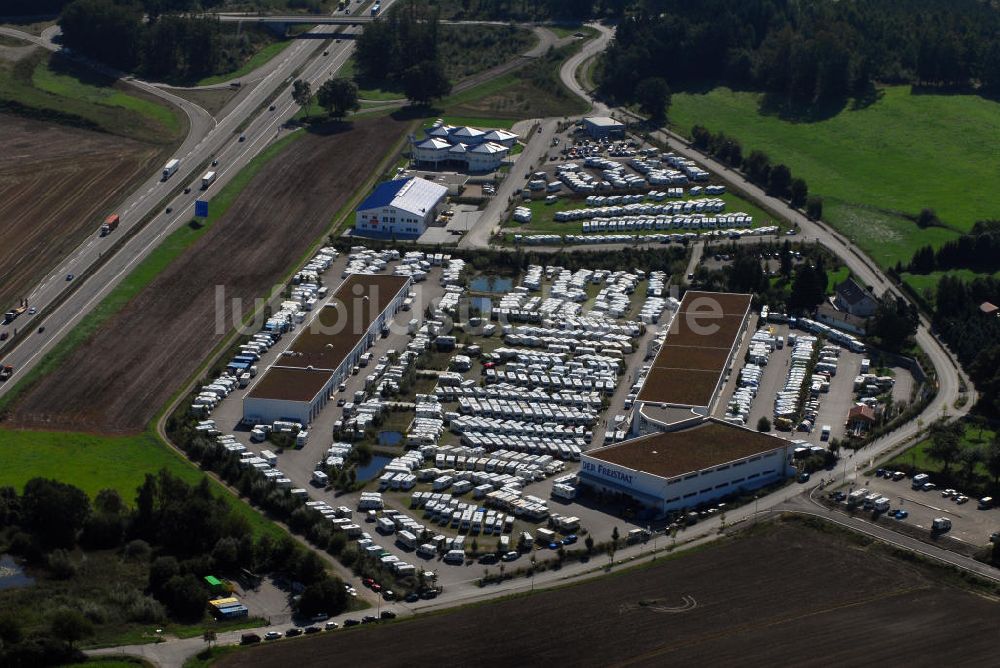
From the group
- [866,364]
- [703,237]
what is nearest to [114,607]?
[866,364]

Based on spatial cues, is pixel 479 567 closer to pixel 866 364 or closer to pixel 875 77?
pixel 866 364

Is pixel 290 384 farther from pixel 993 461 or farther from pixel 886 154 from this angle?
pixel 886 154

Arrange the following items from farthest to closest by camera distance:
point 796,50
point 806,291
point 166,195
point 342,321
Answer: point 796,50 < point 166,195 < point 806,291 < point 342,321

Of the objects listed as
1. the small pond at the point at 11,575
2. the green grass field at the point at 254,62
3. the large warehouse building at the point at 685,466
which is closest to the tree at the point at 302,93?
the green grass field at the point at 254,62

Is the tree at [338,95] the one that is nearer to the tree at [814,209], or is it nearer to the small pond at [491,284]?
the small pond at [491,284]

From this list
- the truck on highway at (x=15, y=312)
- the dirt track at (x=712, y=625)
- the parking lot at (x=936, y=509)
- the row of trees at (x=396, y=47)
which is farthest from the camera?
the row of trees at (x=396, y=47)

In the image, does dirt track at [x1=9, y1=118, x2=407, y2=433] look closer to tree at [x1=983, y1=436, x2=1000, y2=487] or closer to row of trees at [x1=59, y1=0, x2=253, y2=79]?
row of trees at [x1=59, y1=0, x2=253, y2=79]

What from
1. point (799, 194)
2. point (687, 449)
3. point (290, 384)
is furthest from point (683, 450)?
point (799, 194)
